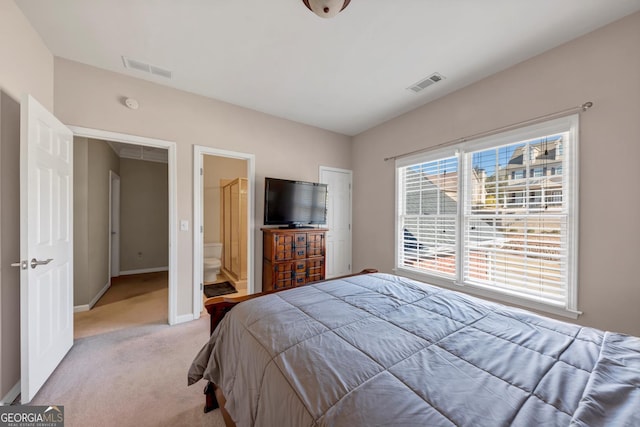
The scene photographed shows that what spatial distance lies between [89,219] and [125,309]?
132 centimetres

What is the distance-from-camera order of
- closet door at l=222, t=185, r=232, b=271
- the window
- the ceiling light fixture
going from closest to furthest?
the ceiling light fixture → the window → closet door at l=222, t=185, r=232, b=271

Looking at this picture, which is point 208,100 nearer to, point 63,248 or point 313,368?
point 63,248

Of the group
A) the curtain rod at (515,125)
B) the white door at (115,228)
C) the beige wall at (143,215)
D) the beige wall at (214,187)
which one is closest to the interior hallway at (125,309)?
the white door at (115,228)

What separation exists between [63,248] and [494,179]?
4.22 m

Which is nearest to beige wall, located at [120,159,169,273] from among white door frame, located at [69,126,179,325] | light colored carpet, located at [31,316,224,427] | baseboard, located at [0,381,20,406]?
white door frame, located at [69,126,179,325]

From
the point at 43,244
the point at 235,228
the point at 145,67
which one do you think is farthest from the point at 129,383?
the point at 145,67

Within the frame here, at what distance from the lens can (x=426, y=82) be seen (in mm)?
2773

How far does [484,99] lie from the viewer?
2697 mm

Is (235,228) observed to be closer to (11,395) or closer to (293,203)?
(293,203)

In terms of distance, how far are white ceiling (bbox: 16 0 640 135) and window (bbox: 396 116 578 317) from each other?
78 centimetres

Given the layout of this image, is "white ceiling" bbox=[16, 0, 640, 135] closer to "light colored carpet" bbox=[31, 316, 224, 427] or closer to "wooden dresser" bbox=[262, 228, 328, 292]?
"wooden dresser" bbox=[262, 228, 328, 292]

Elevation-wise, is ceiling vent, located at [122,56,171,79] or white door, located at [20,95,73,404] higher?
ceiling vent, located at [122,56,171,79]

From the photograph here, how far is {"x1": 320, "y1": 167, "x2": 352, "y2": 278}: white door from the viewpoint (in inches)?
169

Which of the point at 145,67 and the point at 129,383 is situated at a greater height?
the point at 145,67
